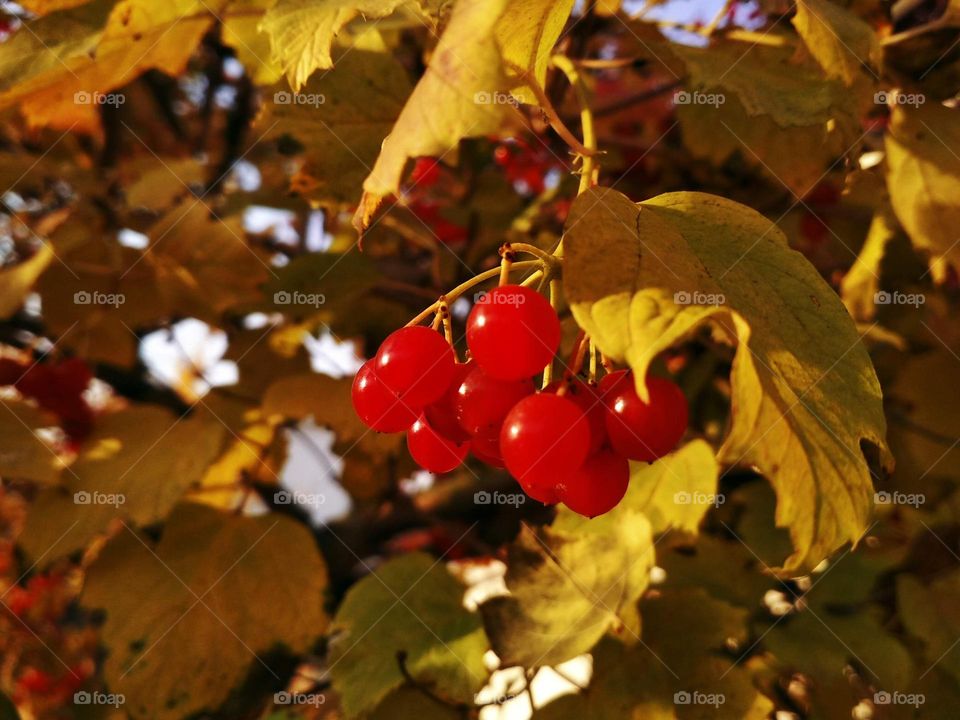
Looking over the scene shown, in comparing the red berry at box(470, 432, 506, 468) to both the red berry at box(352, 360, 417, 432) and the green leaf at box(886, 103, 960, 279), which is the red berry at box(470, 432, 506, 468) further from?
the green leaf at box(886, 103, 960, 279)

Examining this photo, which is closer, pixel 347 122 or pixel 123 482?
pixel 347 122

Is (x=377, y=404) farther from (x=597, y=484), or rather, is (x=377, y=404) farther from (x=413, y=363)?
(x=597, y=484)

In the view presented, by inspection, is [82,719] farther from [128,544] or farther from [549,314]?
[549,314]

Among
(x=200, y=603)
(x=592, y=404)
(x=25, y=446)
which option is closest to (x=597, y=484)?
(x=592, y=404)

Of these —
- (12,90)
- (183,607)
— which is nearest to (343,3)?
(12,90)

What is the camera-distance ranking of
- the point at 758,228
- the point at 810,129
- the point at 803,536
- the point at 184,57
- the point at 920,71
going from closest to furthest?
the point at 803,536, the point at 758,228, the point at 810,129, the point at 920,71, the point at 184,57

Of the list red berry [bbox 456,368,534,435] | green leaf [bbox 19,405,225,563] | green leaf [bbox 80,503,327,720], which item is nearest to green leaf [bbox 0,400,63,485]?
green leaf [bbox 19,405,225,563]
